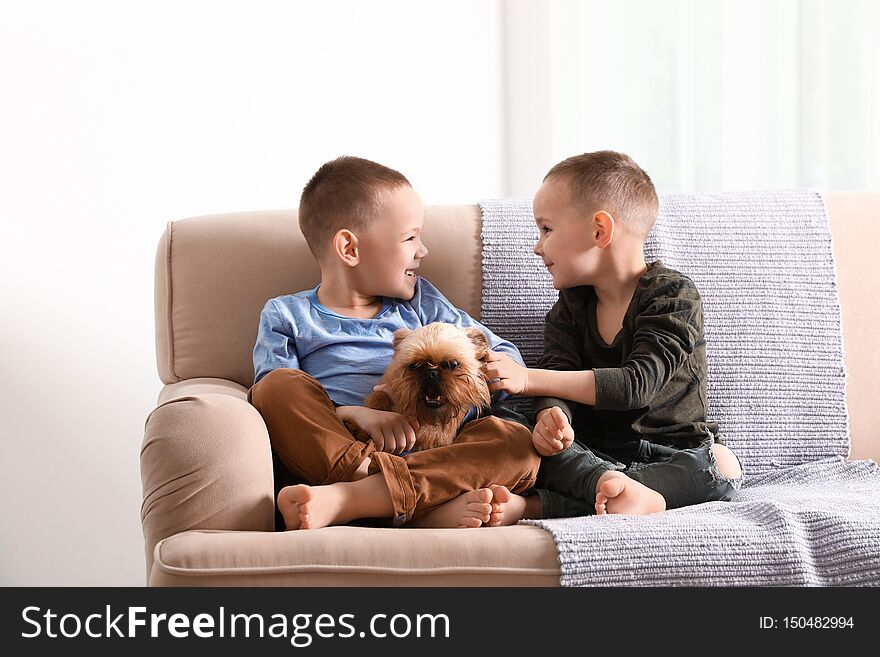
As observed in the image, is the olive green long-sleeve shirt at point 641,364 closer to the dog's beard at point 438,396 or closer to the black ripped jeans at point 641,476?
the black ripped jeans at point 641,476

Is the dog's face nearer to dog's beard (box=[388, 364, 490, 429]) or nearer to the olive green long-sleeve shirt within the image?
dog's beard (box=[388, 364, 490, 429])

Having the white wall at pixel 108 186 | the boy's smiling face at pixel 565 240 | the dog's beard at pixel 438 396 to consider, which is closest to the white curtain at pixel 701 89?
the white wall at pixel 108 186

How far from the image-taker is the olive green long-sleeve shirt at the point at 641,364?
1511 millimetres

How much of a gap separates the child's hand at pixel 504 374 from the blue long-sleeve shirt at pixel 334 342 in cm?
10

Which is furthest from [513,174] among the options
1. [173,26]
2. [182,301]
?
[182,301]

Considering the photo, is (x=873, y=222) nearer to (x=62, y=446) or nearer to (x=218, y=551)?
(x=218, y=551)

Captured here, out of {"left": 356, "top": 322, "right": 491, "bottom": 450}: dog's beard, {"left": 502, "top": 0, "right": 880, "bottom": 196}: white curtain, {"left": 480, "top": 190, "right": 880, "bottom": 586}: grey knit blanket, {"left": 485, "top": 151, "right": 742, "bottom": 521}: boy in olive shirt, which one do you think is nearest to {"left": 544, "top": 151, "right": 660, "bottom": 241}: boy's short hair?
{"left": 485, "top": 151, "right": 742, "bottom": 521}: boy in olive shirt

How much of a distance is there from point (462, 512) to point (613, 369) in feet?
1.14

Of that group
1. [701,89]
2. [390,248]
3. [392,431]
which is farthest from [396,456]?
[701,89]

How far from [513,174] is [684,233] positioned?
127 centimetres

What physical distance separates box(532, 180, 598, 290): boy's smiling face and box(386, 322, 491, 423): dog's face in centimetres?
29

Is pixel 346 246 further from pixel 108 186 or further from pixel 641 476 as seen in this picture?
pixel 108 186

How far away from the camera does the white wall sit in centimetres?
201

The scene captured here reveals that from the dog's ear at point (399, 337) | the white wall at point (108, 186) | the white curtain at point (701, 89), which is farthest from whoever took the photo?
the white curtain at point (701, 89)
